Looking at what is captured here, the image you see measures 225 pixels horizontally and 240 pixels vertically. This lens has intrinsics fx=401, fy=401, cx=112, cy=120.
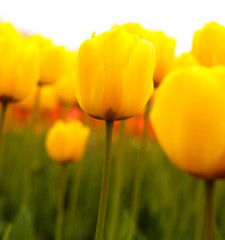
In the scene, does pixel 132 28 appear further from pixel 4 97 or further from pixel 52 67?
pixel 52 67

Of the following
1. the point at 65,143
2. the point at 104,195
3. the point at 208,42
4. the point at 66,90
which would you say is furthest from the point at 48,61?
the point at 104,195

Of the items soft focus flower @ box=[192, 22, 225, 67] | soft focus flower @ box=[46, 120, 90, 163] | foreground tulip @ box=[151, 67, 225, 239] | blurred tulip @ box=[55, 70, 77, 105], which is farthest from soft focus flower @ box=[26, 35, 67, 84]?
foreground tulip @ box=[151, 67, 225, 239]

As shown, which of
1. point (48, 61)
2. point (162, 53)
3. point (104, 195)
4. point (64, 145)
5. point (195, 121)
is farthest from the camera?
point (48, 61)

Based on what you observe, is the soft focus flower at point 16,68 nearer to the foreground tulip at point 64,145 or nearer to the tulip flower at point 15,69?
the tulip flower at point 15,69

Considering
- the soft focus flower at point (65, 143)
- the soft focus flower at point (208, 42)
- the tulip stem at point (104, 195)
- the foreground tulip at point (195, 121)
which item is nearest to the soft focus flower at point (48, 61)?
the soft focus flower at point (65, 143)

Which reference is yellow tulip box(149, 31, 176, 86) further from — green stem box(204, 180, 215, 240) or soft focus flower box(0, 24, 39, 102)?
green stem box(204, 180, 215, 240)

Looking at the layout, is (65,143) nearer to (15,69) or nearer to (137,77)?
(15,69)
